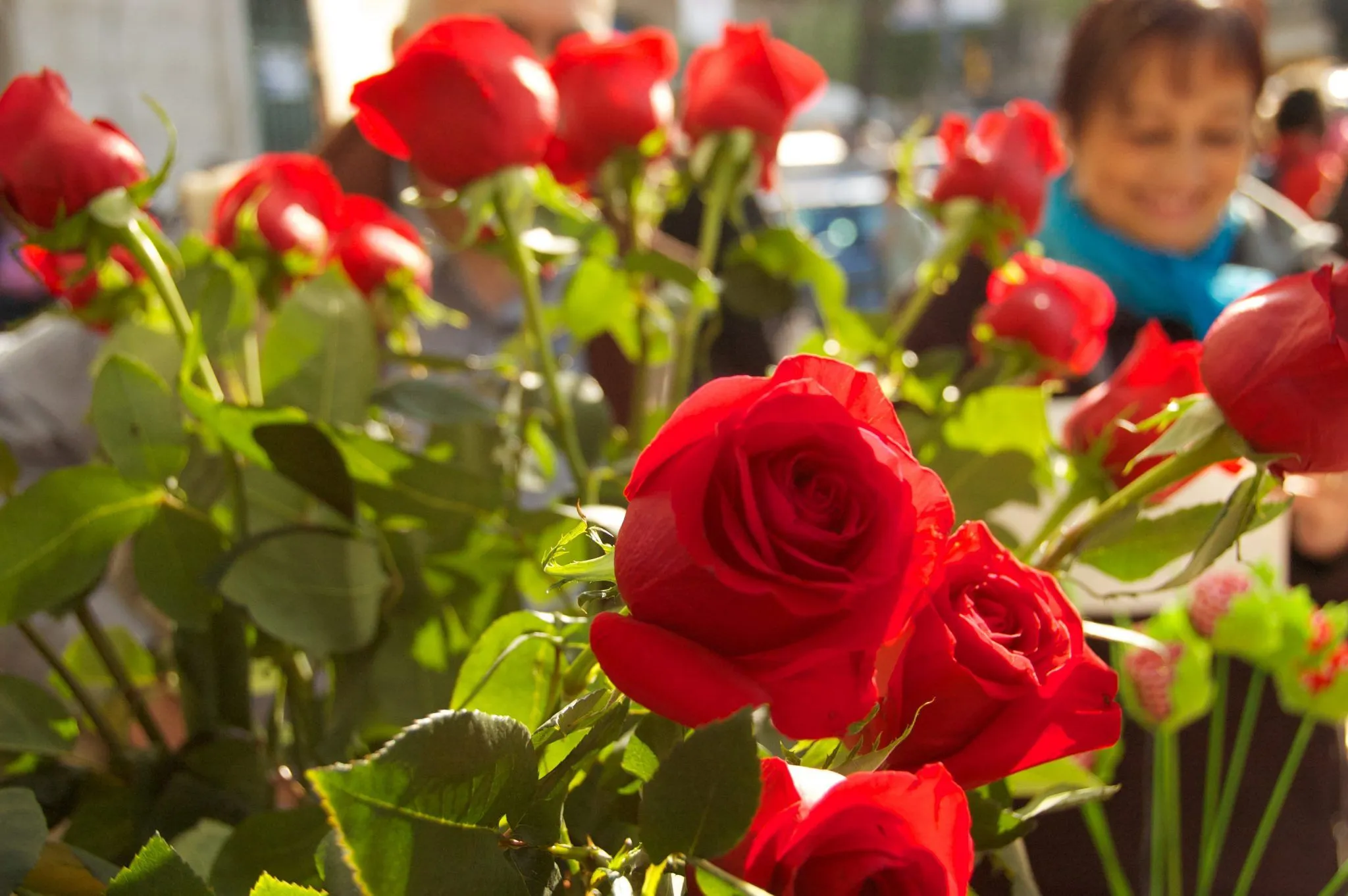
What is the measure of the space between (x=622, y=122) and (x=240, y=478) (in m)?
0.14

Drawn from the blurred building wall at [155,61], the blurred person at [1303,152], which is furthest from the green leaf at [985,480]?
the blurred person at [1303,152]

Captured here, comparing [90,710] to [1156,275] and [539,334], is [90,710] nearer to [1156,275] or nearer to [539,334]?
[539,334]

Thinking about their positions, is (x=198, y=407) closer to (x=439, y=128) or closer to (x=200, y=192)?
(x=439, y=128)

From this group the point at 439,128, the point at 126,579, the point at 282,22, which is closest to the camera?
the point at 439,128

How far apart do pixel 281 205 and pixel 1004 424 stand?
22cm

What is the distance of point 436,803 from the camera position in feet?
0.47

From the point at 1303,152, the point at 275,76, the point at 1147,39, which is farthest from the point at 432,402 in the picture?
the point at 275,76

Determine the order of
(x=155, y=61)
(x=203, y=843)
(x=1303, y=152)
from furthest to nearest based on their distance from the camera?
(x=155, y=61) → (x=1303, y=152) → (x=203, y=843)

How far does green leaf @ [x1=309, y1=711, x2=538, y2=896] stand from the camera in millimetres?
134

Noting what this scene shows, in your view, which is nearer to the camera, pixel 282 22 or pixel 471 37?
pixel 471 37

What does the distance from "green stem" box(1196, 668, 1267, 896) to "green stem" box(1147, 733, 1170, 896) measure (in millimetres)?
11

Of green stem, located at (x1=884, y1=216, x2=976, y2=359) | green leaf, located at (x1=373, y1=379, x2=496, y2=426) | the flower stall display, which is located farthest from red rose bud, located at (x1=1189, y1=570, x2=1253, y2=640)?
green leaf, located at (x1=373, y1=379, x2=496, y2=426)

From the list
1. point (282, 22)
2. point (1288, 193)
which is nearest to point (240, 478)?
point (1288, 193)

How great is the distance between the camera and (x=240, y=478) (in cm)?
27
